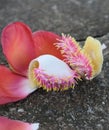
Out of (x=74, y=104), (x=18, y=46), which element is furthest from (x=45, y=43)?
(x=74, y=104)

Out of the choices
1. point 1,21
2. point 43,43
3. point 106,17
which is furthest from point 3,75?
point 106,17

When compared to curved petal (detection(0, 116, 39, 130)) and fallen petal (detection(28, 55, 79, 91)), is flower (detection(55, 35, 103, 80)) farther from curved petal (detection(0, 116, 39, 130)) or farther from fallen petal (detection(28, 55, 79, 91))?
curved petal (detection(0, 116, 39, 130))

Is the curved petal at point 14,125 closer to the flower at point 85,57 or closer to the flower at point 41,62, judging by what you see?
the flower at point 41,62

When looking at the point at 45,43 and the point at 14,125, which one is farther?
the point at 45,43

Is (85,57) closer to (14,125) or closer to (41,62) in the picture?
(41,62)

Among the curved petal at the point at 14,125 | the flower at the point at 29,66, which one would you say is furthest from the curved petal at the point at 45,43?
the curved petal at the point at 14,125

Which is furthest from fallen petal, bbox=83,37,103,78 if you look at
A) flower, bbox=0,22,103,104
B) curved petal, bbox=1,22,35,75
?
curved petal, bbox=1,22,35,75

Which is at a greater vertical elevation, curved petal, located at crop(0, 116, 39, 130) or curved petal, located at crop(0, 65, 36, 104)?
curved petal, located at crop(0, 65, 36, 104)
